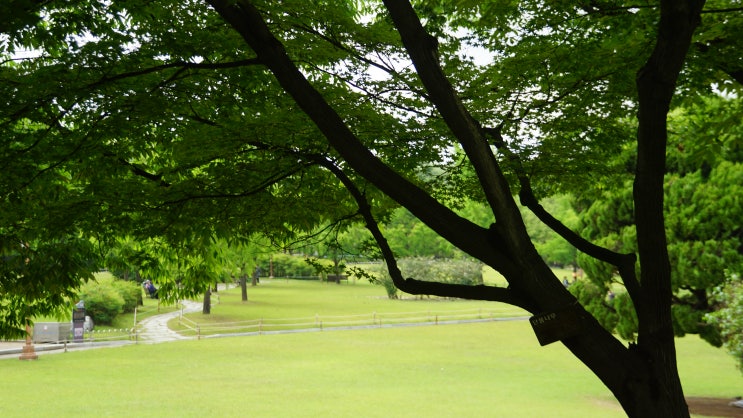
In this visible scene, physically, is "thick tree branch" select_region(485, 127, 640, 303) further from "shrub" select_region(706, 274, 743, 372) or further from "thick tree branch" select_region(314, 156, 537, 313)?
"shrub" select_region(706, 274, 743, 372)

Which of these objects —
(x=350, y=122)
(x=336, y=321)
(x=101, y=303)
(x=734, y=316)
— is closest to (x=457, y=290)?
(x=350, y=122)

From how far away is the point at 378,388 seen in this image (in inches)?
765

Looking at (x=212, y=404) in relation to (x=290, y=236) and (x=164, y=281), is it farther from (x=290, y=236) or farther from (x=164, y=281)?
(x=290, y=236)

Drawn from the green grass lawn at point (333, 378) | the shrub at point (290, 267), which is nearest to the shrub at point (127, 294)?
the green grass lawn at point (333, 378)

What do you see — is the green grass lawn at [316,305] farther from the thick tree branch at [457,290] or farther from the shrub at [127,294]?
the thick tree branch at [457,290]

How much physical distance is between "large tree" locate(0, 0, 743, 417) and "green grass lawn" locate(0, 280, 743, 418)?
9121mm

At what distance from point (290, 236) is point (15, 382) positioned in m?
16.0

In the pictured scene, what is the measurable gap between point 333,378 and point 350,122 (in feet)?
49.6

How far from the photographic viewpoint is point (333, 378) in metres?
21.0

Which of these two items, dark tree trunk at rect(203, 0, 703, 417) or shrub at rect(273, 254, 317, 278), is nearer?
dark tree trunk at rect(203, 0, 703, 417)

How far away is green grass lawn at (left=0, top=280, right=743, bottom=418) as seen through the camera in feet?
55.4

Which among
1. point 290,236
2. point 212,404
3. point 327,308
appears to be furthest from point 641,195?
point 327,308

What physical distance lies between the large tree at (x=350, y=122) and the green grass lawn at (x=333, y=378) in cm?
912

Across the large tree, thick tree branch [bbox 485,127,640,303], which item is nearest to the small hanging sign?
the large tree
